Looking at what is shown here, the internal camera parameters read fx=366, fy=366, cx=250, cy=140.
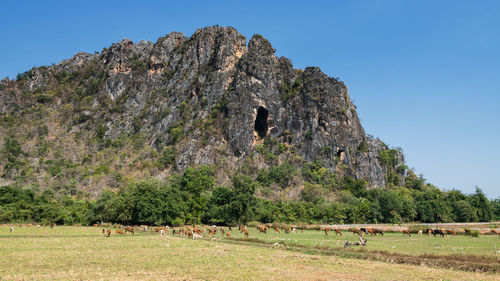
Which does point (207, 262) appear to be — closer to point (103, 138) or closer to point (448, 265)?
point (448, 265)

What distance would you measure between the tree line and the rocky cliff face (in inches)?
1245

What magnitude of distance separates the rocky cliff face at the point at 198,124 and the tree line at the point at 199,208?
104 ft

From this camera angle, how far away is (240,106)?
155 meters

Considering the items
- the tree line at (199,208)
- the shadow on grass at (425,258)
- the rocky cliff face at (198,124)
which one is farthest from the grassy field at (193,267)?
the rocky cliff face at (198,124)

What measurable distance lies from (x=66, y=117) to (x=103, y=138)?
3251 cm

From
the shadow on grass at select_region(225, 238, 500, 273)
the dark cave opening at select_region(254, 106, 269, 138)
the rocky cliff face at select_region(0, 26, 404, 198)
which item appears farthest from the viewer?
the dark cave opening at select_region(254, 106, 269, 138)

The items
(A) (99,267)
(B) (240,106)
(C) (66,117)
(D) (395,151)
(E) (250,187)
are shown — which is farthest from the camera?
(C) (66,117)

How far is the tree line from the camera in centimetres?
7362

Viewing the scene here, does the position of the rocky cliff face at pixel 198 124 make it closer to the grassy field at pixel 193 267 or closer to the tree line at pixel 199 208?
the tree line at pixel 199 208

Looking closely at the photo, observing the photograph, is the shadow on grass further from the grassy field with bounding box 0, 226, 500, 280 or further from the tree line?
the tree line

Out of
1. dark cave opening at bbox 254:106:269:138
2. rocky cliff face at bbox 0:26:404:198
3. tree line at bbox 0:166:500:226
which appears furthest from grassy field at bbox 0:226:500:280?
dark cave opening at bbox 254:106:269:138

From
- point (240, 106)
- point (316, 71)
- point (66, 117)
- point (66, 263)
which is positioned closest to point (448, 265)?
point (66, 263)

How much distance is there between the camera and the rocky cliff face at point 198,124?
14512 cm

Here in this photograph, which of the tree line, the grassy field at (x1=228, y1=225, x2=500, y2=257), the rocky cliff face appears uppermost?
the rocky cliff face
